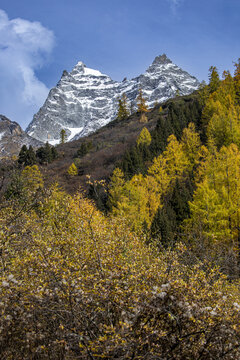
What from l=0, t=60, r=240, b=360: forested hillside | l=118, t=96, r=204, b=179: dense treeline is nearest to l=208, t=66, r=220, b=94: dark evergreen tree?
l=118, t=96, r=204, b=179: dense treeline

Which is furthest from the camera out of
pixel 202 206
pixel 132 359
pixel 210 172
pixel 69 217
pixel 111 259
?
pixel 210 172

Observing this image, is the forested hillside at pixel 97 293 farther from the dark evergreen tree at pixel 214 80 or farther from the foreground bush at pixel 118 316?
the dark evergreen tree at pixel 214 80

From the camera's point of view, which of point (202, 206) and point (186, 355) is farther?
point (202, 206)

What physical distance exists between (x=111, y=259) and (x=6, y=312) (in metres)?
2.13

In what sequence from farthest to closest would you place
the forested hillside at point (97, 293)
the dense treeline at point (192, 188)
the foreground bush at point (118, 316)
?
the dense treeline at point (192, 188), the forested hillside at point (97, 293), the foreground bush at point (118, 316)

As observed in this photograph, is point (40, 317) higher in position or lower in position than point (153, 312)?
lower

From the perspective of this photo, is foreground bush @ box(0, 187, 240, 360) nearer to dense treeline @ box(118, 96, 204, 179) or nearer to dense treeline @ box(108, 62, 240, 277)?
dense treeline @ box(108, 62, 240, 277)

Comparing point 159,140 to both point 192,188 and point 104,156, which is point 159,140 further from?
point 192,188

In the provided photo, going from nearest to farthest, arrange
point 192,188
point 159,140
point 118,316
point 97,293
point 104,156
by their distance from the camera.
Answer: point 97,293 < point 118,316 < point 192,188 < point 159,140 < point 104,156

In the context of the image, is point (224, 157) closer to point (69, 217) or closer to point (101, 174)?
point (69, 217)

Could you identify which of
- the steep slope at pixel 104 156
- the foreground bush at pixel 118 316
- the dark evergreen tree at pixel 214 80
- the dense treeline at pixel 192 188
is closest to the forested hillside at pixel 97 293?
the foreground bush at pixel 118 316

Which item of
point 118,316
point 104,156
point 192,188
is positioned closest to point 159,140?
point 104,156

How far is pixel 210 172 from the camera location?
2366 centimetres

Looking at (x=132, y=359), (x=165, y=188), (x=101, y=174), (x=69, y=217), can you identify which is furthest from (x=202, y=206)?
(x=101, y=174)
